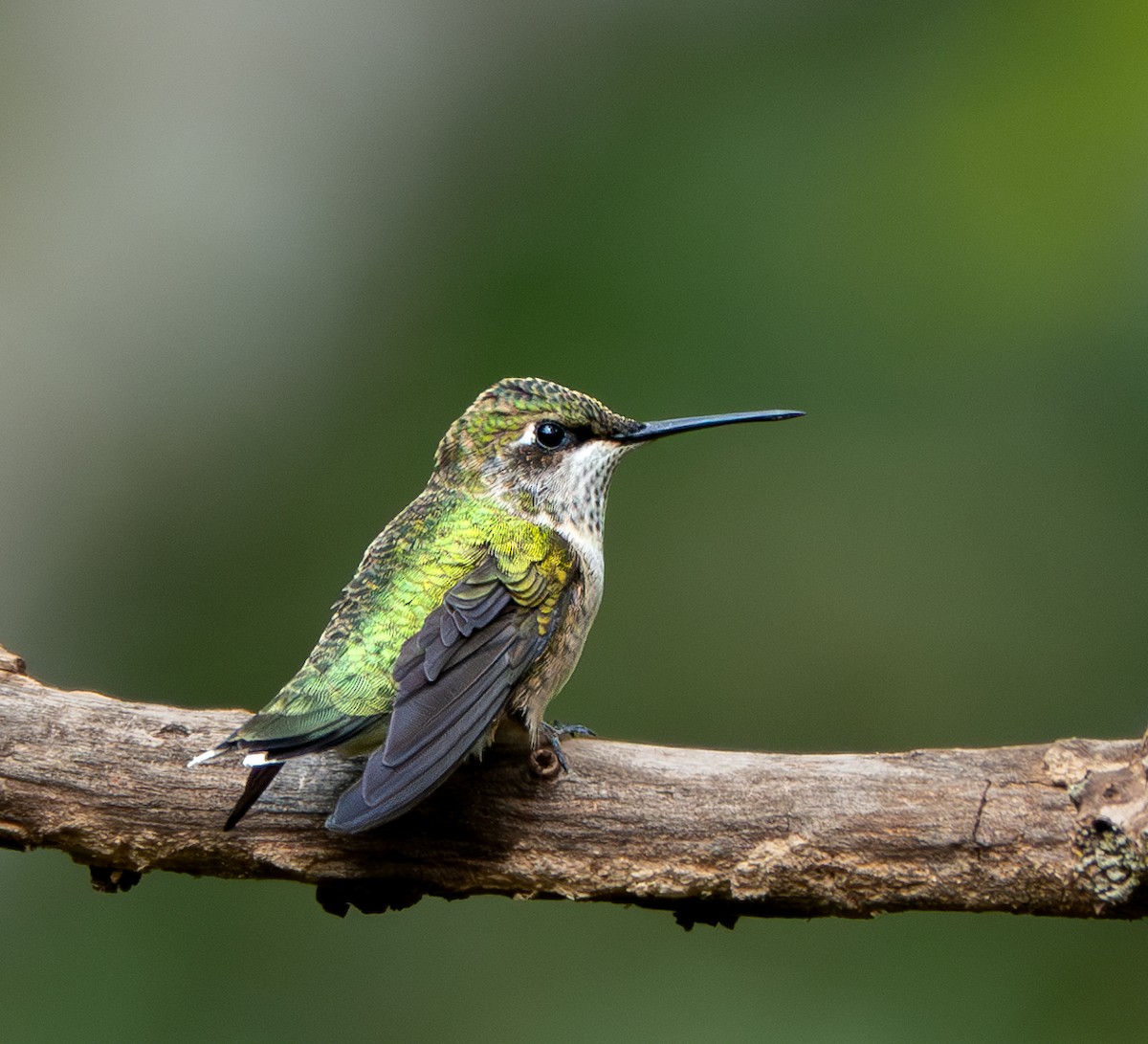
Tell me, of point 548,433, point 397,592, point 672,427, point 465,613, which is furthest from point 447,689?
point 672,427

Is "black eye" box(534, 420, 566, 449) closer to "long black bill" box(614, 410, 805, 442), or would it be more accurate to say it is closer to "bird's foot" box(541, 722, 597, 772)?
"long black bill" box(614, 410, 805, 442)

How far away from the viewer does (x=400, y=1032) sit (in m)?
4.82

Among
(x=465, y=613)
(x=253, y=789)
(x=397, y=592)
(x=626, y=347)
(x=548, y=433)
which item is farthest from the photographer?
(x=626, y=347)

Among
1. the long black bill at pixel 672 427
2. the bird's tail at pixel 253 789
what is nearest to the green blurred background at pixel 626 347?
the long black bill at pixel 672 427

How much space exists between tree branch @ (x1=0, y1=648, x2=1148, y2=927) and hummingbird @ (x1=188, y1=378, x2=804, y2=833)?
0.50ft

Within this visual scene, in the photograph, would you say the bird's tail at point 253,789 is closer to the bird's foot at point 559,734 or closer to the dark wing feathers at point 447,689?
the dark wing feathers at point 447,689

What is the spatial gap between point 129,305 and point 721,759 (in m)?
3.86

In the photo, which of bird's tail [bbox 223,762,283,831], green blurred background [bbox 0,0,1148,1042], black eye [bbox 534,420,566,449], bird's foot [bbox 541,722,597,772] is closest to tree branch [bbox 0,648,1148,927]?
bird's foot [bbox 541,722,597,772]

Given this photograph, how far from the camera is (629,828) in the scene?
2918mm

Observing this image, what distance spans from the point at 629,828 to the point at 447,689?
0.49 m

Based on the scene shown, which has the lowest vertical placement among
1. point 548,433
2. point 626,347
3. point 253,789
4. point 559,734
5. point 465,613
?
point 253,789

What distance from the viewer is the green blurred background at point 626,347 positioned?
17.3 feet

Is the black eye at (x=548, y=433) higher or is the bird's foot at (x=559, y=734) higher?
the black eye at (x=548, y=433)

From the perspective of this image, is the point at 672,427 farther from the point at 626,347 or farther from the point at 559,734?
the point at 626,347
